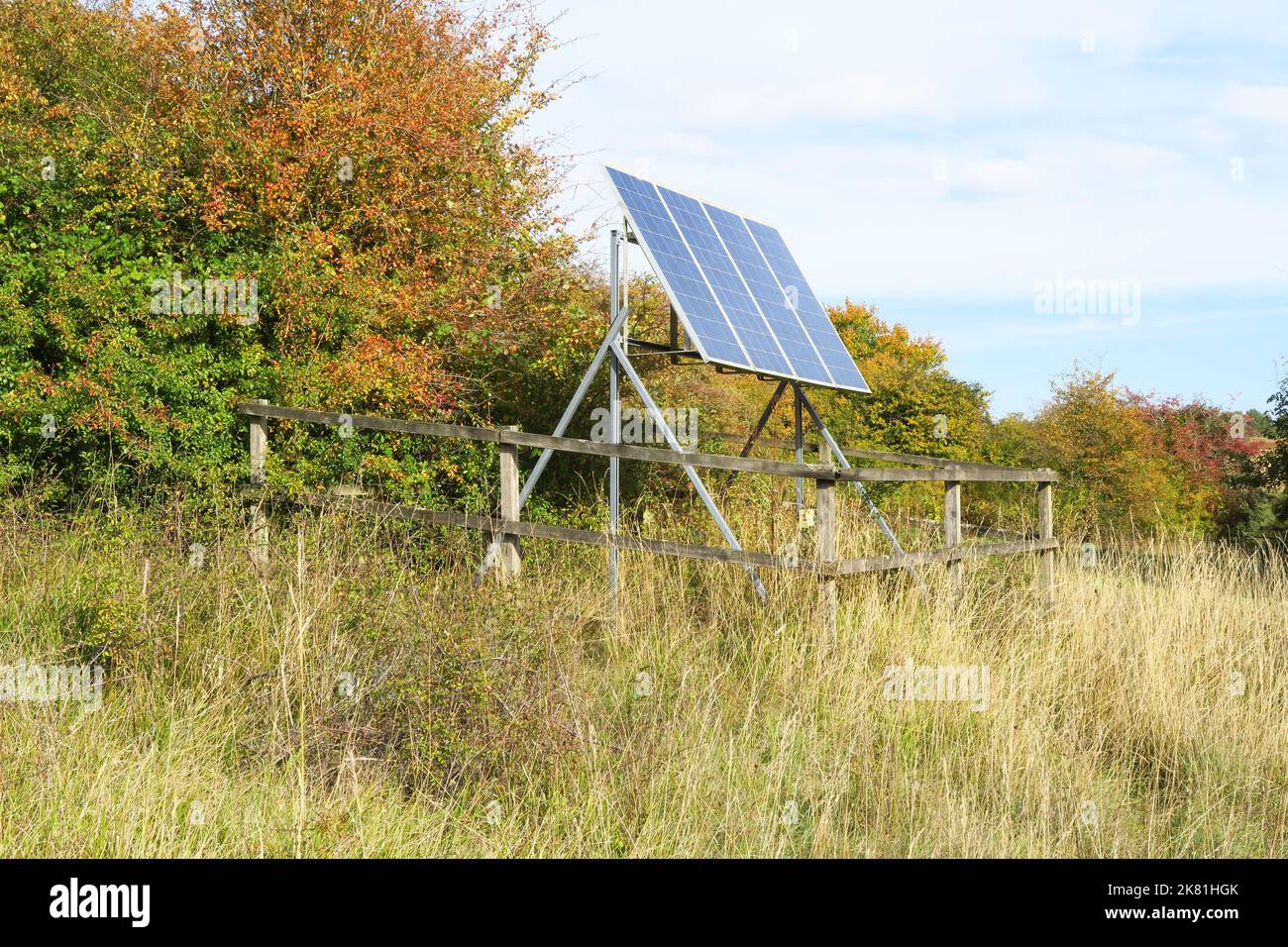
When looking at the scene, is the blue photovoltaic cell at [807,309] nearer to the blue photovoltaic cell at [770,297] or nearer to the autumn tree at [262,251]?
the blue photovoltaic cell at [770,297]

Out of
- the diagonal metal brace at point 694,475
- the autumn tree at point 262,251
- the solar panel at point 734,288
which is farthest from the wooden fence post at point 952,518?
the autumn tree at point 262,251

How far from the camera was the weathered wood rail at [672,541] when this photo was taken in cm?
725

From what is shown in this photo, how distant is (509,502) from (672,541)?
1.37m

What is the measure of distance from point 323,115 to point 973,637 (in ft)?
26.0

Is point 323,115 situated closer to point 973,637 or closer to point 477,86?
point 477,86

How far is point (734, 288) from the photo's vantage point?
10.5 m

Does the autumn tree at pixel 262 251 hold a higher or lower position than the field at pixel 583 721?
higher

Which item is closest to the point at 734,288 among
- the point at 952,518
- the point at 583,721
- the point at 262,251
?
the point at 952,518

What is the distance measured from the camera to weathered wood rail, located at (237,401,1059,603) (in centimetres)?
725

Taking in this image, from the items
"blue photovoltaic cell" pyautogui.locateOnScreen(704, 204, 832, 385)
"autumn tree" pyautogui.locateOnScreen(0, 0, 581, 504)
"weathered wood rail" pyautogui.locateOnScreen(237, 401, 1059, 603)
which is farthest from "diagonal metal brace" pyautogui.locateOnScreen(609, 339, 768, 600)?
"autumn tree" pyautogui.locateOnScreen(0, 0, 581, 504)

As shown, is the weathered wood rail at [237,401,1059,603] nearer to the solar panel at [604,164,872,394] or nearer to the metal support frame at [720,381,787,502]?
the metal support frame at [720,381,787,502]

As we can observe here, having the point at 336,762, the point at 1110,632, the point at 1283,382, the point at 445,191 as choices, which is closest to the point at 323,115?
the point at 445,191

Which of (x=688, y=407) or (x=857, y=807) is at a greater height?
(x=688, y=407)

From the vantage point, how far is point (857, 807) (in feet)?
16.6
